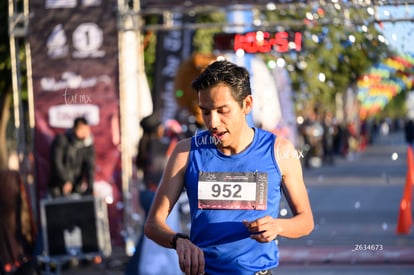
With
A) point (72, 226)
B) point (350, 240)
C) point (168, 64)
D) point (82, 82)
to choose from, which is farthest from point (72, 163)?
point (168, 64)

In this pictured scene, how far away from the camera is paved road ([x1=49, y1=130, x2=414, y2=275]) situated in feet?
39.6

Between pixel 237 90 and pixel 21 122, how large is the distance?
9568 millimetres

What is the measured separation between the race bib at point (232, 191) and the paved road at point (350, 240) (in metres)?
1.73

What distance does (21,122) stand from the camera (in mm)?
14242

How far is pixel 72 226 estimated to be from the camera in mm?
12766

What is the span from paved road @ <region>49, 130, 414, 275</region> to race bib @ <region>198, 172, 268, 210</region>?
1.73 metres

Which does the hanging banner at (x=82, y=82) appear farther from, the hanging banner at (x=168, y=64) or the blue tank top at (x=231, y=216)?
the blue tank top at (x=231, y=216)

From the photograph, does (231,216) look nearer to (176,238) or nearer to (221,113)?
(176,238)

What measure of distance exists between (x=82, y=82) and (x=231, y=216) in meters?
9.36

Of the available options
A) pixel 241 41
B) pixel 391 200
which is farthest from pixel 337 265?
pixel 391 200

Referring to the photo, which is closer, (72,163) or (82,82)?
(72,163)

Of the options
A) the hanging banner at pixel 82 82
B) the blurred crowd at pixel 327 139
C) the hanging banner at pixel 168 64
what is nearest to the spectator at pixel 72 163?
the hanging banner at pixel 82 82

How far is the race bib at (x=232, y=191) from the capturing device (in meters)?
4.92

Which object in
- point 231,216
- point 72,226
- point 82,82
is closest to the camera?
point 231,216
